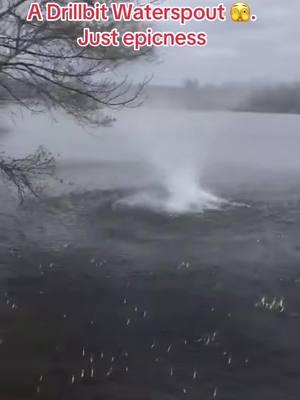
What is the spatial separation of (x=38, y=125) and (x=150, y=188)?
3.35 feet

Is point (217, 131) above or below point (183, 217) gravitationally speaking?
above

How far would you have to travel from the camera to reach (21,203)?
377 centimetres

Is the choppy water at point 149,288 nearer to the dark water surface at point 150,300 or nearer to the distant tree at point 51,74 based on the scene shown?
the dark water surface at point 150,300

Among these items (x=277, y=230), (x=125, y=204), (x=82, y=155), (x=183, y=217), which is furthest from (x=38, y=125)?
(x=277, y=230)

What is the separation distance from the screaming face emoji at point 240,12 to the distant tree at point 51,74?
71 centimetres

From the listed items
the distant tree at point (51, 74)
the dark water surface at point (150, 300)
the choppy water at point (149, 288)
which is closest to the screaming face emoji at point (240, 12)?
the distant tree at point (51, 74)

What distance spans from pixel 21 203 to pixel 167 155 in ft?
3.99

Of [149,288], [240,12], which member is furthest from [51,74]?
[149,288]

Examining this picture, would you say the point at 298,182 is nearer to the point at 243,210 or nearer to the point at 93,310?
the point at 243,210

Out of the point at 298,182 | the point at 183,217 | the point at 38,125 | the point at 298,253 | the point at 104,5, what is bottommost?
the point at 298,253

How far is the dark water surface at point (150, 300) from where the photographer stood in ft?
9.59

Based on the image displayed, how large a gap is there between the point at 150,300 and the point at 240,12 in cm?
208

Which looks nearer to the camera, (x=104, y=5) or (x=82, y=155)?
(x=104, y=5)

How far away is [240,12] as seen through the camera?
3250 mm
